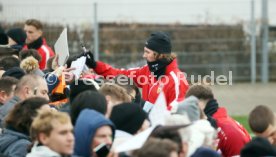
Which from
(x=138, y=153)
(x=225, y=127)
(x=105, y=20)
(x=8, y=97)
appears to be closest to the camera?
(x=138, y=153)

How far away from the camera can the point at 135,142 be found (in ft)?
23.2

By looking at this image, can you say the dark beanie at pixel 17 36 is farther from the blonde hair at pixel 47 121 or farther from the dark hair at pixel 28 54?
the blonde hair at pixel 47 121

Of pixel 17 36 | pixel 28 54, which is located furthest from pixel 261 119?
pixel 17 36

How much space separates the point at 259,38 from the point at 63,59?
46.8 feet

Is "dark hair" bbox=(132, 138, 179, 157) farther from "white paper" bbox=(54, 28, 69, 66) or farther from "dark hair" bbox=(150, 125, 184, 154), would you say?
"white paper" bbox=(54, 28, 69, 66)

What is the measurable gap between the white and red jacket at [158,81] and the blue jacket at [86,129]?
370cm

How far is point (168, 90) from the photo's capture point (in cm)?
1140

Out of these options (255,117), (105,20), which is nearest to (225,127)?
(255,117)

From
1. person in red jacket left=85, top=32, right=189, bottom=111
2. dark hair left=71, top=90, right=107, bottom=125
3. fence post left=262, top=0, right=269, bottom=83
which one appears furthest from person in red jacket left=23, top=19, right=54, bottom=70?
fence post left=262, top=0, right=269, bottom=83

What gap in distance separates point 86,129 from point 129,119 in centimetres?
57

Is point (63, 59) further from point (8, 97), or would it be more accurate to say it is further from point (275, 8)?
point (275, 8)

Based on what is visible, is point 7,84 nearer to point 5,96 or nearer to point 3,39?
point 5,96

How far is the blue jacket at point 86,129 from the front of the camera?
7.21 meters

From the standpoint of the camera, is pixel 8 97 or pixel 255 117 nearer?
pixel 255 117
